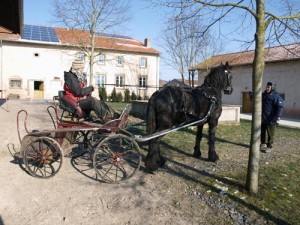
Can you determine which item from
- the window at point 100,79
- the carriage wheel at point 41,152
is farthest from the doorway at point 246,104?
the carriage wheel at point 41,152

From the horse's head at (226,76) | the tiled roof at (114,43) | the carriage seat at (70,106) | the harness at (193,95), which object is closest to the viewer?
the carriage seat at (70,106)

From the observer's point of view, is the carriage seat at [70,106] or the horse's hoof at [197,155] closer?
the carriage seat at [70,106]

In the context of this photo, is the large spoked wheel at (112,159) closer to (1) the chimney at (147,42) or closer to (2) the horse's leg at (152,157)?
(2) the horse's leg at (152,157)

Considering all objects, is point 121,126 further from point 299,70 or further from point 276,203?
point 299,70

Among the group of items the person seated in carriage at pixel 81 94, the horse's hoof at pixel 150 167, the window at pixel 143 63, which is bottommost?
the horse's hoof at pixel 150 167

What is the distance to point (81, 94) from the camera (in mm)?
5164

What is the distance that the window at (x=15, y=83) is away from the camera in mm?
31134

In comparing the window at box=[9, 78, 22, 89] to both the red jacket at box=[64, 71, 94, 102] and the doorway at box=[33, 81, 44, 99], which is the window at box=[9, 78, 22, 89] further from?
the red jacket at box=[64, 71, 94, 102]

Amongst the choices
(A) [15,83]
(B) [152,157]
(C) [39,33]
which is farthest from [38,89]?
(B) [152,157]

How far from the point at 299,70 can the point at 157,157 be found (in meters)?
18.6

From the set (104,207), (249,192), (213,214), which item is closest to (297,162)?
(249,192)

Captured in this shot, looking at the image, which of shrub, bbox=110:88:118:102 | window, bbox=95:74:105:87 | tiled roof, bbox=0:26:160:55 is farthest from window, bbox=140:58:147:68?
shrub, bbox=110:88:118:102

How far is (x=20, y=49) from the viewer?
31.1 meters

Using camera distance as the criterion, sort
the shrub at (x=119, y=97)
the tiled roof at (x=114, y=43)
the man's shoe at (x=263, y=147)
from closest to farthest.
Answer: the man's shoe at (x=263, y=147), the tiled roof at (x=114, y=43), the shrub at (x=119, y=97)
